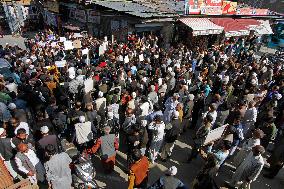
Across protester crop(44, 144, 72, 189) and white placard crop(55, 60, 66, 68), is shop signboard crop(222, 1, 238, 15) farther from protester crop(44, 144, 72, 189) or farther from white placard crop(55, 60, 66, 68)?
protester crop(44, 144, 72, 189)

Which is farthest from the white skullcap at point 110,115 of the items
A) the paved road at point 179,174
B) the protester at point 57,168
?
the protester at point 57,168

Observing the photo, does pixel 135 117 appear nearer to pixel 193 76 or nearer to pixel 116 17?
pixel 193 76

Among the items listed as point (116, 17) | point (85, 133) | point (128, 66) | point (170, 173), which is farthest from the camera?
point (116, 17)

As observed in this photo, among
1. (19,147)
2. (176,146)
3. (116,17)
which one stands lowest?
(176,146)

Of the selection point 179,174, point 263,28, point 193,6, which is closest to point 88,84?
point 179,174

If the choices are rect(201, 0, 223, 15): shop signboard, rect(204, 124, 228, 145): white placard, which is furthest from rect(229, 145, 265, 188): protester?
rect(201, 0, 223, 15): shop signboard

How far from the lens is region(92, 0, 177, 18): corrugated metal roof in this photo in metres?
17.6

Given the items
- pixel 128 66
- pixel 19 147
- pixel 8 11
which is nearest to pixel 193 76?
pixel 128 66

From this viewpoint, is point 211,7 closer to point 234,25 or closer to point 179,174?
point 234,25

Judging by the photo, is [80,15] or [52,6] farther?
[52,6]

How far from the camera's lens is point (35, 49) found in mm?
14312

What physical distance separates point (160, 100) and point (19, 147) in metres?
5.80

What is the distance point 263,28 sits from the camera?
22.9 metres

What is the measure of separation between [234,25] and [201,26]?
3.79 m
